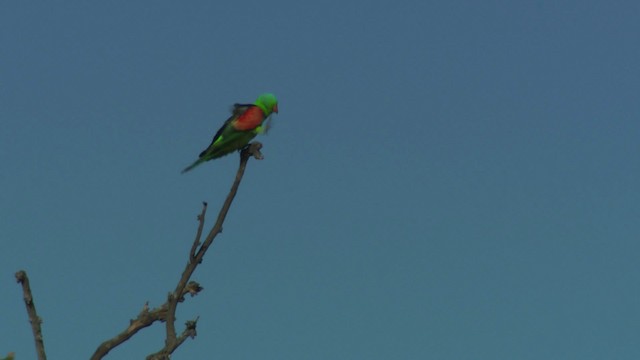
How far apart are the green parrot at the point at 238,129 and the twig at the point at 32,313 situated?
3.14 m

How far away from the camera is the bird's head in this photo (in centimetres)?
1088

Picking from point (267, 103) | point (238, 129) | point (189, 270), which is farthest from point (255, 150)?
point (189, 270)

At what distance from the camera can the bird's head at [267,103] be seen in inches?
428

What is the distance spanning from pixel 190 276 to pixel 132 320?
3.96 ft

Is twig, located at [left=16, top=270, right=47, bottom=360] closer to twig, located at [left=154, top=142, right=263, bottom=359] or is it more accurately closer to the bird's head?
twig, located at [left=154, top=142, right=263, bottom=359]

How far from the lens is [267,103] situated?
431 inches

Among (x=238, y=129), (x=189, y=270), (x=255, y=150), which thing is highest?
(x=238, y=129)

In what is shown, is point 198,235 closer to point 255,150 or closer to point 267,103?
point 255,150

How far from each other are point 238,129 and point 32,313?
3.41 meters

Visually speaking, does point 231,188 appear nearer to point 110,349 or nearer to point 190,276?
point 190,276

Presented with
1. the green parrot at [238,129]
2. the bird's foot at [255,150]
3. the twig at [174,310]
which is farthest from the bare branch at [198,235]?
the green parrot at [238,129]

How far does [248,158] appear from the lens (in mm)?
9273

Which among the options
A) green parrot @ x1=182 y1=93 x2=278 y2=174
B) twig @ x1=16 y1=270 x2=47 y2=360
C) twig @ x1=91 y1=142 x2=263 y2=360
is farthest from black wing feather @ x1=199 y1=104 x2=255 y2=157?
twig @ x1=16 y1=270 x2=47 y2=360

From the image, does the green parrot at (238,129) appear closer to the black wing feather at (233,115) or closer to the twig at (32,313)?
the black wing feather at (233,115)
